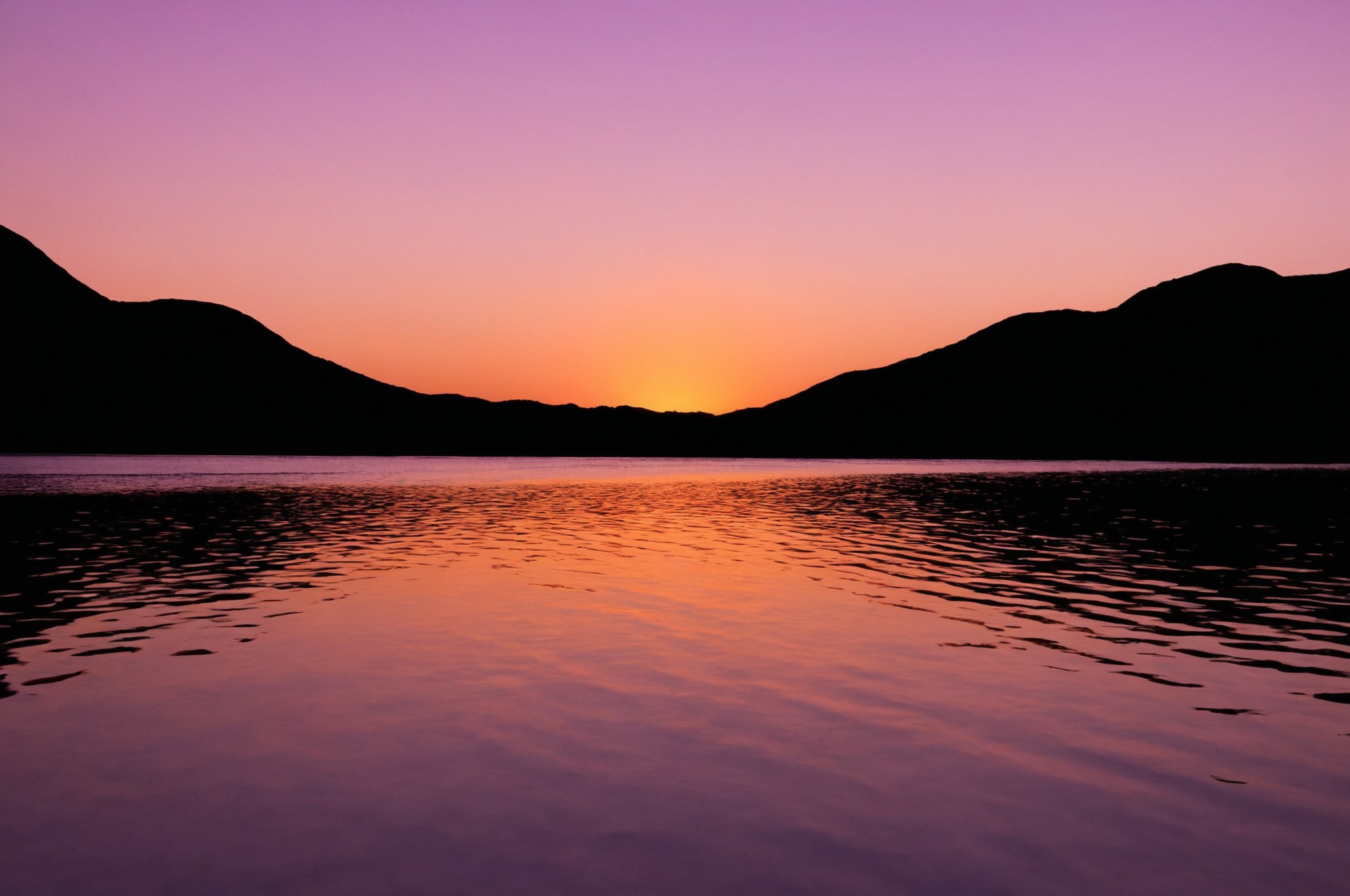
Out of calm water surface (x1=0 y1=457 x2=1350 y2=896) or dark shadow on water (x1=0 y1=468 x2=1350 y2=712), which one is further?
dark shadow on water (x1=0 y1=468 x2=1350 y2=712)

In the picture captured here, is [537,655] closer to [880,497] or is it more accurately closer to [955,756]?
[955,756]

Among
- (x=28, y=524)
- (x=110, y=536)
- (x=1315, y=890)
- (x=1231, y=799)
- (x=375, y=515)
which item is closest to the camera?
(x=1315, y=890)

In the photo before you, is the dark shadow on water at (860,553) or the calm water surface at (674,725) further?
the dark shadow on water at (860,553)

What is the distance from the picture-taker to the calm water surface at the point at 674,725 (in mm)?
7664

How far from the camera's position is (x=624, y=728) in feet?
37.5

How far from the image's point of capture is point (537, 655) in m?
15.5

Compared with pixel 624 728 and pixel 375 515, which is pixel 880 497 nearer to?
pixel 375 515

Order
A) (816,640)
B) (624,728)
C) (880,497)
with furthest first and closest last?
(880,497) < (816,640) < (624,728)

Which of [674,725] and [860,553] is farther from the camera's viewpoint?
[860,553]

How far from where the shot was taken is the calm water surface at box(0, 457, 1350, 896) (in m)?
7.66

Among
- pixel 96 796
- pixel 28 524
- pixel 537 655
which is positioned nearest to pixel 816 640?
pixel 537 655

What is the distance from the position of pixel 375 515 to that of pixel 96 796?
40.0 meters

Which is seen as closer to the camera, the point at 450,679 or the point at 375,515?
the point at 450,679

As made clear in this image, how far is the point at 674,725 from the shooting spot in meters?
11.6
